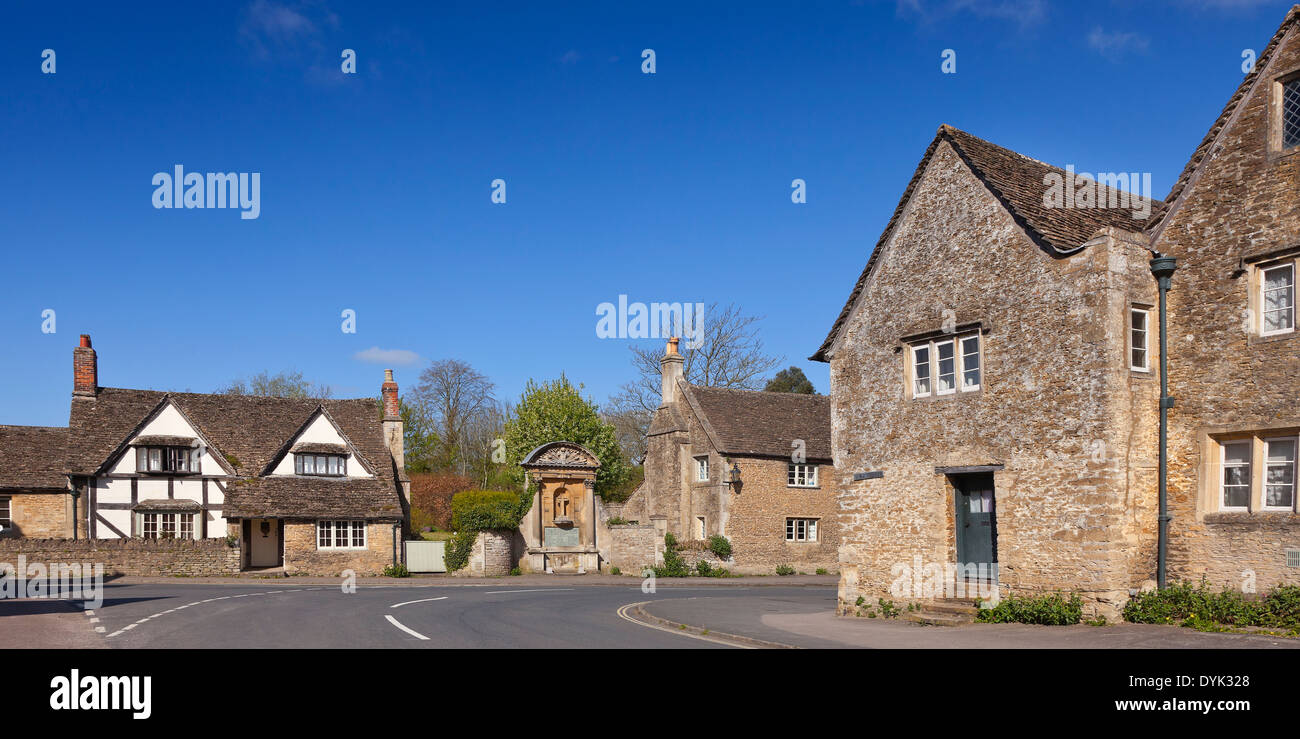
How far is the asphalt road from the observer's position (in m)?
14.0

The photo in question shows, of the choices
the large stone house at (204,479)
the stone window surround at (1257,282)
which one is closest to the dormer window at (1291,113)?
the stone window surround at (1257,282)

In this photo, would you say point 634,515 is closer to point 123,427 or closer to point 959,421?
point 123,427

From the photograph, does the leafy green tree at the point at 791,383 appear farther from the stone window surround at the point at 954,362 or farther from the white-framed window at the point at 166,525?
the stone window surround at the point at 954,362

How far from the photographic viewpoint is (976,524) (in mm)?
17594

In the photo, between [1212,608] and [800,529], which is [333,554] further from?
[1212,608]

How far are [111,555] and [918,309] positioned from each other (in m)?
30.0

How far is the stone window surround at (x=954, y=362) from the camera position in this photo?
17344 millimetres

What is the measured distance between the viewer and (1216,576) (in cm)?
1474

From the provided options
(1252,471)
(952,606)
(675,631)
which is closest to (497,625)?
(675,631)

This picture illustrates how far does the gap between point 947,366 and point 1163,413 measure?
3883mm

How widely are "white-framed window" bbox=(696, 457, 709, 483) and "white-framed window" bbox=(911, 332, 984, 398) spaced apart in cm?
2266

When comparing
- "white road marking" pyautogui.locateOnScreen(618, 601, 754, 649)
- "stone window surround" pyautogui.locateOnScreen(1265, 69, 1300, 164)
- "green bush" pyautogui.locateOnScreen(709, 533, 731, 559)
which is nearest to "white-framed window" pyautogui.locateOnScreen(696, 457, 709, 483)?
"green bush" pyautogui.locateOnScreen(709, 533, 731, 559)
